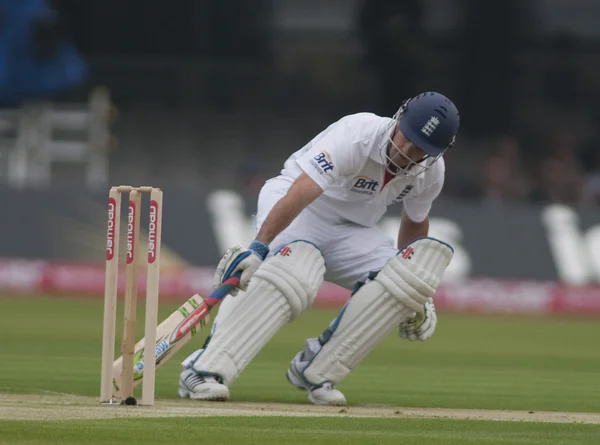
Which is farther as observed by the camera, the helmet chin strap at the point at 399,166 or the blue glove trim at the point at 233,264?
the helmet chin strap at the point at 399,166

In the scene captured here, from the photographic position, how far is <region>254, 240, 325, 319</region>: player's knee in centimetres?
604

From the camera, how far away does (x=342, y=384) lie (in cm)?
727

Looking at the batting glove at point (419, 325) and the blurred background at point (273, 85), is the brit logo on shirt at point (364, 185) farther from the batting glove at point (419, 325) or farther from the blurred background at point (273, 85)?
the blurred background at point (273, 85)

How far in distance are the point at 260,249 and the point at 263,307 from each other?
27cm

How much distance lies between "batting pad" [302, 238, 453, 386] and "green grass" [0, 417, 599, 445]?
842 millimetres

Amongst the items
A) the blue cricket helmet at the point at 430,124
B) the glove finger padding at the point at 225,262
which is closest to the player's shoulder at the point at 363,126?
the blue cricket helmet at the point at 430,124

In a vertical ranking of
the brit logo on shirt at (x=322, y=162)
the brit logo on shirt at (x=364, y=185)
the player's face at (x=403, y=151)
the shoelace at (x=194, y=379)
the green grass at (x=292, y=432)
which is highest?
the player's face at (x=403, y=151)

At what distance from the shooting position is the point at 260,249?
19.5 ft

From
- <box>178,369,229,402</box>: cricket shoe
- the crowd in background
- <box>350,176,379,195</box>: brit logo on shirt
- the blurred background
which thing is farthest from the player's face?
the crowd in background

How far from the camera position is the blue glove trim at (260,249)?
593 cm

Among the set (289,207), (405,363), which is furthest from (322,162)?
(405,363)

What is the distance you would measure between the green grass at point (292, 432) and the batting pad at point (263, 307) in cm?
82

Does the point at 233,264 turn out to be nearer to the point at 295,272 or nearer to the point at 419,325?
the point at 295,272

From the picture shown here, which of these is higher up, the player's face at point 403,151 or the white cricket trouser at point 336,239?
the player's face at point 403,151
